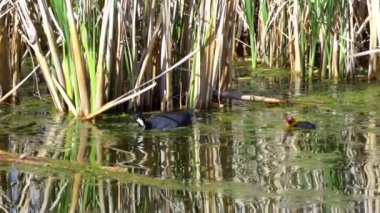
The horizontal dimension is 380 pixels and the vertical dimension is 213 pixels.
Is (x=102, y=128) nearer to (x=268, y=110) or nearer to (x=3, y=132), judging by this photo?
(x=3, y=132)

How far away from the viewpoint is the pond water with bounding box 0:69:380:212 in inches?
148

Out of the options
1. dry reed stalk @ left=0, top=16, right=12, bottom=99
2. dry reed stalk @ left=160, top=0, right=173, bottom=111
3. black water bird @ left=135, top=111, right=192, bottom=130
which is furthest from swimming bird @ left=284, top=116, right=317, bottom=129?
dry reed stalk @ left=0, top=16, right=12, bottom=99

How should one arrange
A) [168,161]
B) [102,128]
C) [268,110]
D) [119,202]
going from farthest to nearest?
[268,110] < [102,128] < [168,161] < [119,202]

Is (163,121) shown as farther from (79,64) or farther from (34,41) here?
(34,41)

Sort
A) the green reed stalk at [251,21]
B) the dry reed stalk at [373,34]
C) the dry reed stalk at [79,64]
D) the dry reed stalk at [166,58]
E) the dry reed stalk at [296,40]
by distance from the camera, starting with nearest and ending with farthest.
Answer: the dry reed stalk at [79,64] → the dry reed stalk at [166,58] → the dry reed stalk at [373,34] → the dry reed stalk at [296,40] → the green reed stalk at [251,21]

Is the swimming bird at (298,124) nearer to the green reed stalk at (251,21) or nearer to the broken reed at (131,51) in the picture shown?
the broken reed at (131,51)

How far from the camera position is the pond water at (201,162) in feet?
12.4

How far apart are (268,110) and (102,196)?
2.10 m

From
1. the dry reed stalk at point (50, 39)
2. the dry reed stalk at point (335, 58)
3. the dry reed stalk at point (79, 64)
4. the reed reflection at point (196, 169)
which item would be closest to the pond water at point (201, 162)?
the reed reflection at point (196, 169)

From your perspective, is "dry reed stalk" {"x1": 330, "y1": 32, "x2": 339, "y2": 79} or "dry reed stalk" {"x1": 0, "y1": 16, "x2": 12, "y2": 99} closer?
"dry reed stalk" {"x1": 0, "y1": 16, "x2": 12, "y2": 99}

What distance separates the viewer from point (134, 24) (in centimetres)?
516

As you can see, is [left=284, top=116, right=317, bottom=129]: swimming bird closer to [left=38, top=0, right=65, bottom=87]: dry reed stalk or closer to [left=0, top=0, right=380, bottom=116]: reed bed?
[left=0, top=0, right=380, bottom=116]: reed bed

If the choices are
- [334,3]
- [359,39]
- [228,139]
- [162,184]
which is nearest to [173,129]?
[228,139]

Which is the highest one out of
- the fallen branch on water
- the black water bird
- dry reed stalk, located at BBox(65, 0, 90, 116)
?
dry reed stalk, located at BBox(65, 0, 90, 116)
